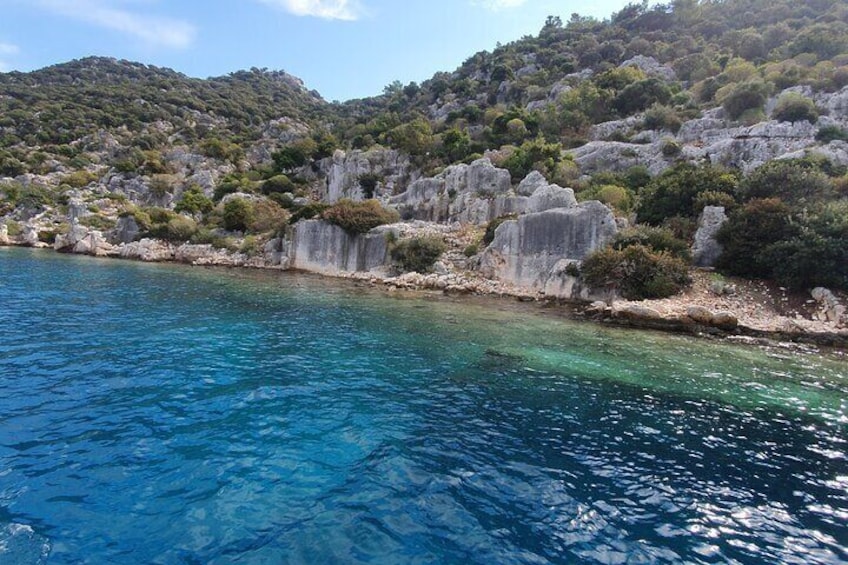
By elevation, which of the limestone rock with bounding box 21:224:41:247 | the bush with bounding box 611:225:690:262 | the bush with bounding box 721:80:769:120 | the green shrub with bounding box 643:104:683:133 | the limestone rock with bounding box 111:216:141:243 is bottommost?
the limestone rock with bounding box 21:224:41:247

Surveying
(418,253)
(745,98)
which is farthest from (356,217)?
(745,98)

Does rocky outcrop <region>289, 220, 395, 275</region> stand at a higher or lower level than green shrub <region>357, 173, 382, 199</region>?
lower

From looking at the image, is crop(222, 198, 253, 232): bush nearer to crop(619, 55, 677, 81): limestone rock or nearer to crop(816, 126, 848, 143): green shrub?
crop(816, 126, 848, 143): green shrub

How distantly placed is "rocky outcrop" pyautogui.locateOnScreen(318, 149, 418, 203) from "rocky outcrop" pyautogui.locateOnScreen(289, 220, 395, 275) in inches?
738

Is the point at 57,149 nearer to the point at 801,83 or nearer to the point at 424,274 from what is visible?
the point at 424,274

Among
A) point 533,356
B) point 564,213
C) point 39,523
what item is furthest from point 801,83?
point 39,523

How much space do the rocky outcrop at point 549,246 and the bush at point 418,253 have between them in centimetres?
424

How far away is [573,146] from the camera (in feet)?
174

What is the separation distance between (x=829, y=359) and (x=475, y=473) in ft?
50.3

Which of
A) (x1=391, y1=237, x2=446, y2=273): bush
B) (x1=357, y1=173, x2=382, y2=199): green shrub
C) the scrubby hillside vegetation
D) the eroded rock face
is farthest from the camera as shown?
(x1=357, y1=173, x2=382, y2=199): green shrub

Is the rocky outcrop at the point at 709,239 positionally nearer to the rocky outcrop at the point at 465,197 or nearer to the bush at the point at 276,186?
the rocky outcrop at the point at 465,197

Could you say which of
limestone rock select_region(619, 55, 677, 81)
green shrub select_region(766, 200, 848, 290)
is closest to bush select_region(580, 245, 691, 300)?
green shrub select_region(766, 200, 848, 290)

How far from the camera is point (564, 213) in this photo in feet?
89.2

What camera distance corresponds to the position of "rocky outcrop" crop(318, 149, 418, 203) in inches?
2184
